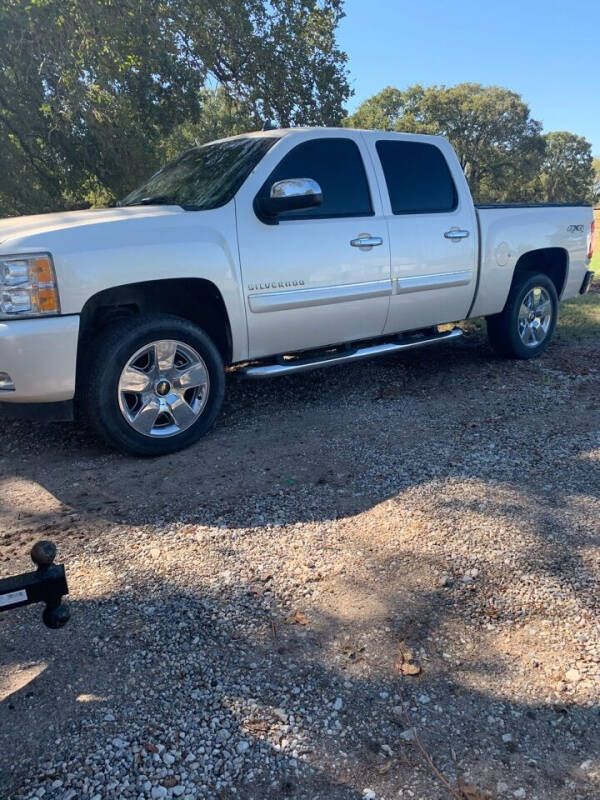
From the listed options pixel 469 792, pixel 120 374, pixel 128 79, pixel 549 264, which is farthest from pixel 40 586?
pixel 128 79

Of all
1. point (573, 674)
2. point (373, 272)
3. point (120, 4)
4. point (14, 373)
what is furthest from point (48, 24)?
point (573, 674)

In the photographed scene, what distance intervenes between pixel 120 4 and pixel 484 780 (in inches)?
415

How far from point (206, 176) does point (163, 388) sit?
→ 1.73m

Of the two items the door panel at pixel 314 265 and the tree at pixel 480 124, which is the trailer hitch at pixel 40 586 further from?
the tree at pixel 480 124

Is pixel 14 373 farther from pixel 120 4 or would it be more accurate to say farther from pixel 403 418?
pixel 120 4

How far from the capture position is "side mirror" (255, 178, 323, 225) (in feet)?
14.3

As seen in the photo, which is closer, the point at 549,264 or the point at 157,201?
the point at 157,201

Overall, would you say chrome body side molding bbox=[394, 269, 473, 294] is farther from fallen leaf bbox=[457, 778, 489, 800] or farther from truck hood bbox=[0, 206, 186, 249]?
fallen leaf bbox=[457, 778, 489, 800]

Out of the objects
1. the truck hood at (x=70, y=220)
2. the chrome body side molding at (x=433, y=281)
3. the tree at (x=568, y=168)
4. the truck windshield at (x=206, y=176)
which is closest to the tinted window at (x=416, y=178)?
the chrome body side molding at (x=433, y=281)

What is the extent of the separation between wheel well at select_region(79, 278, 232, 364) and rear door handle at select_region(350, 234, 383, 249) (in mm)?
1164

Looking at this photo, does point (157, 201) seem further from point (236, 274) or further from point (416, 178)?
point (416, 178)

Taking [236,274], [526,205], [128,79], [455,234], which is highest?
[128,79]

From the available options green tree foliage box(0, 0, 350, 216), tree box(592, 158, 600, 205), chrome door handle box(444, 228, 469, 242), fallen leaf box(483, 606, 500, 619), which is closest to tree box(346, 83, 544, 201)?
tree box(592, 158, 600, 205)

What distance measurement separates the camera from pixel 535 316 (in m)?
6.66
